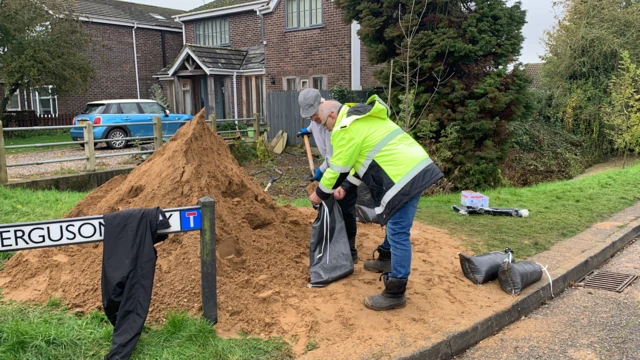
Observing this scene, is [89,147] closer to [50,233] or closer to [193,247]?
[193,247]

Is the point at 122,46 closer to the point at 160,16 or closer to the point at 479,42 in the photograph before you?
the point at 160,16

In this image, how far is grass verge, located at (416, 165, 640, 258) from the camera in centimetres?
629

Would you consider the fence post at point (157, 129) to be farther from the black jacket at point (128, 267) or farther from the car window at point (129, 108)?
the black jacket at point (128, 267)

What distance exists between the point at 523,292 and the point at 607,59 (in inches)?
680

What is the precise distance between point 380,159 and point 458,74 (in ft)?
24.3

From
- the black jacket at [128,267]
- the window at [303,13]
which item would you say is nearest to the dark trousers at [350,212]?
the black jacket at [128,267]

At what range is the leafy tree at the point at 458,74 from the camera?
402 inches

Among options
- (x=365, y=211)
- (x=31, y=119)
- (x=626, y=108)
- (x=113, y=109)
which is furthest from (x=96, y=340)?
(x=31, y=119)

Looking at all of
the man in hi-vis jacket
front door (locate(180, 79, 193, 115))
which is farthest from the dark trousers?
front door (locate(180, 79, 193, 115))

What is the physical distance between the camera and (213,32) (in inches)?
957

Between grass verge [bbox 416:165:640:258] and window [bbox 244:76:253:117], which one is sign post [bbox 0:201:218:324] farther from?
window [bbox 244:76:253:117]

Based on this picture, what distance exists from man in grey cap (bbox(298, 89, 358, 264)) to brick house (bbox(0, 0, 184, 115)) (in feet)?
70.3

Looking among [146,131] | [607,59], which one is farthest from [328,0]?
[607,59]

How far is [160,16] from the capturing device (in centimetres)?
2994
